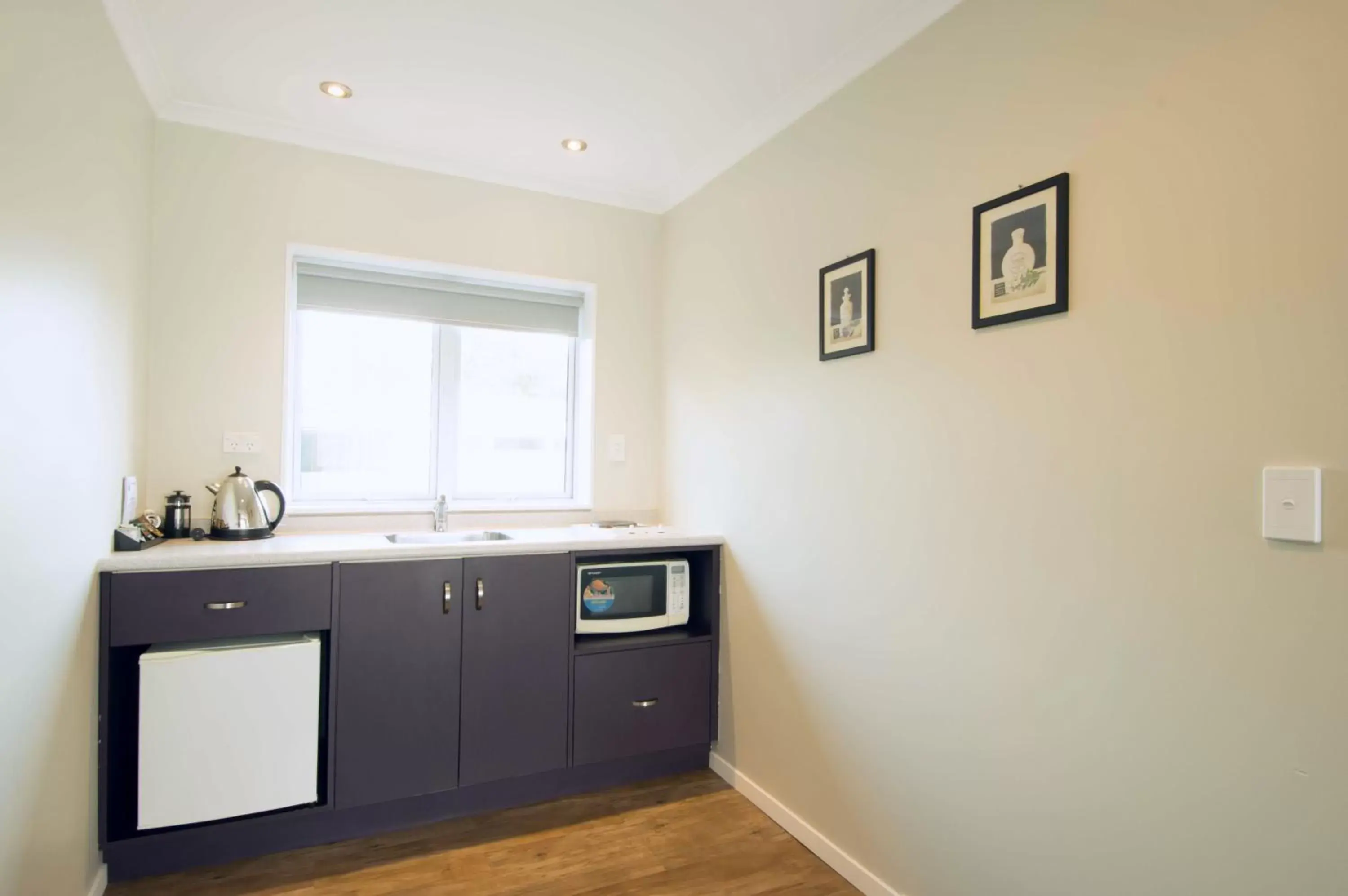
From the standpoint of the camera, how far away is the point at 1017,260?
5.27ft

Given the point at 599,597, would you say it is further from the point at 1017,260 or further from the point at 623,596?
the point at 1017,260

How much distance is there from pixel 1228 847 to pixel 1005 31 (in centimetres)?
173

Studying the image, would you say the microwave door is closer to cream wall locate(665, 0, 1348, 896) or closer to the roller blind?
cream wall locate(665, 0, 1348, 896)

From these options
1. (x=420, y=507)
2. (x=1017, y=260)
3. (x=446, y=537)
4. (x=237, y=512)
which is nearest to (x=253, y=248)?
(x=237, y=512)

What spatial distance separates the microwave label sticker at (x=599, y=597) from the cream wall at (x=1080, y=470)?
0.64 m

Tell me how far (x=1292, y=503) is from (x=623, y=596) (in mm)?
2016

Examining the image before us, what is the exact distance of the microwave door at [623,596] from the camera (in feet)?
8.60

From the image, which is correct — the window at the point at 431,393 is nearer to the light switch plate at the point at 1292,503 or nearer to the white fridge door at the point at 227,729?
the white fridge door at the point at 227,729

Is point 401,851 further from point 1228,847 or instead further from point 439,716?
point 1228,847

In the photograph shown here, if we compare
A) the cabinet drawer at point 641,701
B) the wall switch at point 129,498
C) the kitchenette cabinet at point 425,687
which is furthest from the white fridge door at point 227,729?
the cabinet drawer at point 641,701

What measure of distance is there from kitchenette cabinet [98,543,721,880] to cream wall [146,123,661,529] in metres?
0.65

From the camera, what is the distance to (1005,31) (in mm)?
1651

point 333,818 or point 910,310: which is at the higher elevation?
point 910,310

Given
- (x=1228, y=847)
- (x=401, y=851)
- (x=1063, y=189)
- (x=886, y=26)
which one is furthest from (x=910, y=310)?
(x=401, y=851)
